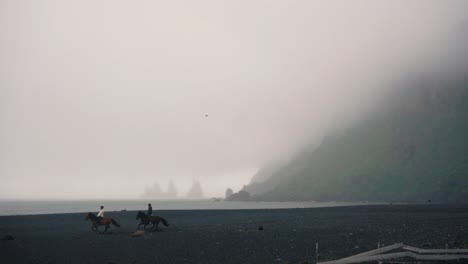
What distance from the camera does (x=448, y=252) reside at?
21.4 meters

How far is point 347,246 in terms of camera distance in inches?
1134

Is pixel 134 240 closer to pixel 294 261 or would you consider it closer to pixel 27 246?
pixel 27 246

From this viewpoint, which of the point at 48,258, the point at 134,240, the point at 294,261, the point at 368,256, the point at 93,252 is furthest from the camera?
the point at 134,240

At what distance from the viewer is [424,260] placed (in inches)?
819

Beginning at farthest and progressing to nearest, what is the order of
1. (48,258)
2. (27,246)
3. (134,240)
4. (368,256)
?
(134,240)
(27,246)
(48,258)
(368,256)

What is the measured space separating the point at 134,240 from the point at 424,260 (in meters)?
22.1

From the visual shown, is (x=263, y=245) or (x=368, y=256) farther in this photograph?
(x=263, y=245)

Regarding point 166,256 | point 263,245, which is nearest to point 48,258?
point 166,256

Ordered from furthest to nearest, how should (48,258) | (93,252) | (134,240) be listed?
(134,240), (93,252), (48,258)

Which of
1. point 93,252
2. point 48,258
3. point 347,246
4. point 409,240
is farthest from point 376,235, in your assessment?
point 48,258

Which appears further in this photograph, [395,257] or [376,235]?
[376,235]

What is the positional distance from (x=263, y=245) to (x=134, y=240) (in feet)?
35.3

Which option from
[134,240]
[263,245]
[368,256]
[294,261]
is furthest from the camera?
[134,240]

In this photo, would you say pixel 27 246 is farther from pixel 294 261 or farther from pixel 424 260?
pixel 424 260
